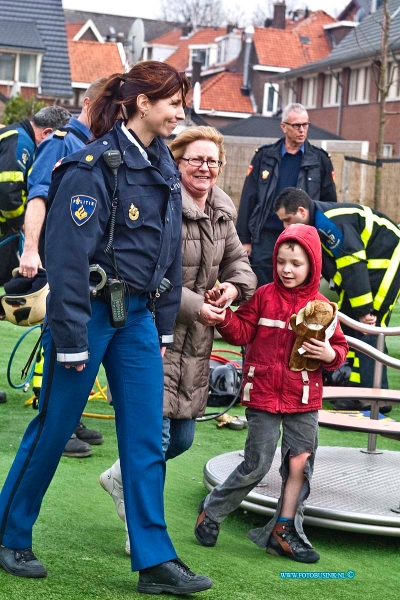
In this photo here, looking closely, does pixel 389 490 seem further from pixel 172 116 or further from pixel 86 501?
pixel 172 116

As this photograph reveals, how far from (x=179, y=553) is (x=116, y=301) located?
4.46 feet

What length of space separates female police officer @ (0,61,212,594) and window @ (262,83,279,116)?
54.9 m

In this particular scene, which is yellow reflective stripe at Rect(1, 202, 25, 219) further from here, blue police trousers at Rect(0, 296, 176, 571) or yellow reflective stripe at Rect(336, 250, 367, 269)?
blue police trousers at Rect(0, 296, 176, 571)

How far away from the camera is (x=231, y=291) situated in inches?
184

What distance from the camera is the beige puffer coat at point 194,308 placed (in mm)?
4535

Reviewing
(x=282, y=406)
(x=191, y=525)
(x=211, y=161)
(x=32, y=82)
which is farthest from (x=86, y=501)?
(x=32, y=82)

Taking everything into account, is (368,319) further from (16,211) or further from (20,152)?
(20,152)

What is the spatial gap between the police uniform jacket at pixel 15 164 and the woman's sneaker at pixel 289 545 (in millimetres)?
3231

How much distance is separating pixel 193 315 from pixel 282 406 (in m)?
0.57

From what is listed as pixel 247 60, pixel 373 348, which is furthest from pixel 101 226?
pixel 247 60

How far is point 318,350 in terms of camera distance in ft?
15.0

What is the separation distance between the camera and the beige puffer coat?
454cm

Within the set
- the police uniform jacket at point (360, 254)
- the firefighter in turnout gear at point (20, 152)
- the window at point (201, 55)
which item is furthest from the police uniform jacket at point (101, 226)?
the window at point (201, 55)

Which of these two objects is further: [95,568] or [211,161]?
[211,161]
